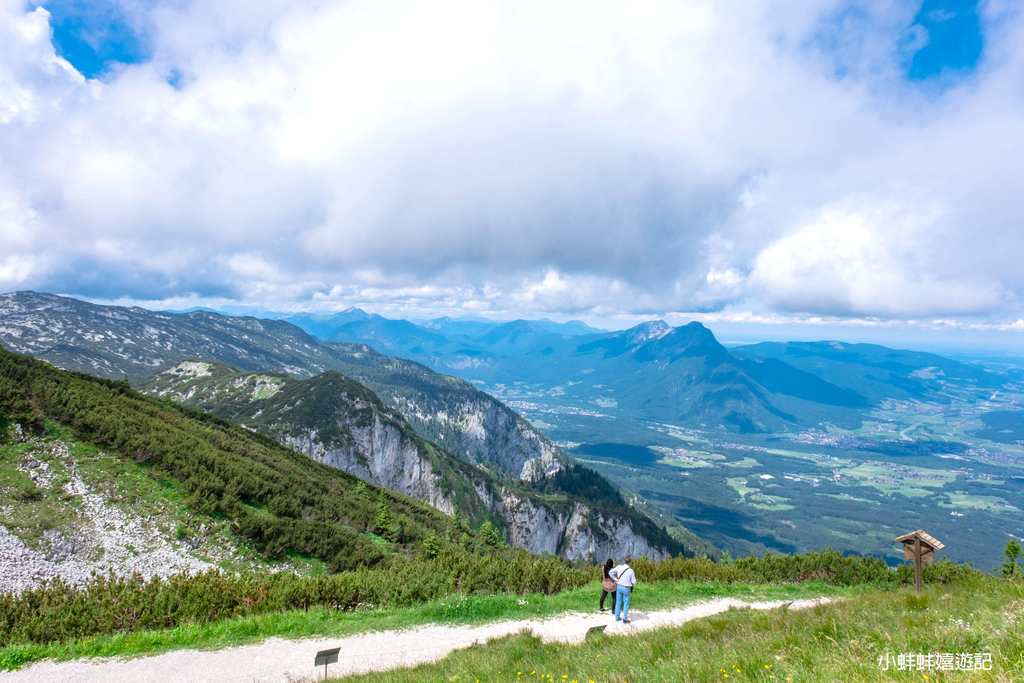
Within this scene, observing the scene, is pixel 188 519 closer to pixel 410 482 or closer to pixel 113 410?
pixel 113 410

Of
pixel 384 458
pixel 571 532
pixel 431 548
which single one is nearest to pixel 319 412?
pixel 384 458

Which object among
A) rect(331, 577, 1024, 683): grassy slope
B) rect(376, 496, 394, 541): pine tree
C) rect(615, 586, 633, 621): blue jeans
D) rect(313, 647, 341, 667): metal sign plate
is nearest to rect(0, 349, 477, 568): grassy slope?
rect(376, 496, 394, 541): pine tree

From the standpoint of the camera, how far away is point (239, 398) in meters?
138

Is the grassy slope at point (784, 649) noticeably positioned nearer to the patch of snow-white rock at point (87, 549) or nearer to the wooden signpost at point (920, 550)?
the wooden signpost at point (920, 550)

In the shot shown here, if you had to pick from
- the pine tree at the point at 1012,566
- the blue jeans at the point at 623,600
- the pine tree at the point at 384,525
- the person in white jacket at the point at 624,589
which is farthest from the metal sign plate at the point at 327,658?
the pine tree at the point at 1012,566

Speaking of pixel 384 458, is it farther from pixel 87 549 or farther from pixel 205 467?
pixel 87 549

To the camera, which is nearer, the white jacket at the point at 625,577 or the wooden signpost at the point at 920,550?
the white jacket at the point at 625,577

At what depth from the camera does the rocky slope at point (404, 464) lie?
11088cm

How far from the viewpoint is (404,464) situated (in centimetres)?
11850

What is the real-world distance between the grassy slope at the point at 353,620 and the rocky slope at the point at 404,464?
9460cm

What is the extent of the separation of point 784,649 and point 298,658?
13038 mm

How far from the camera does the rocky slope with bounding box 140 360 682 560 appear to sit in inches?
4365

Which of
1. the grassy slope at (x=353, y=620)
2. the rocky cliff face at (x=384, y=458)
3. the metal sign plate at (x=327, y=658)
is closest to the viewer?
the metal sign plate at (x=327, y=658)

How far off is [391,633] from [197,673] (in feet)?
17.8
